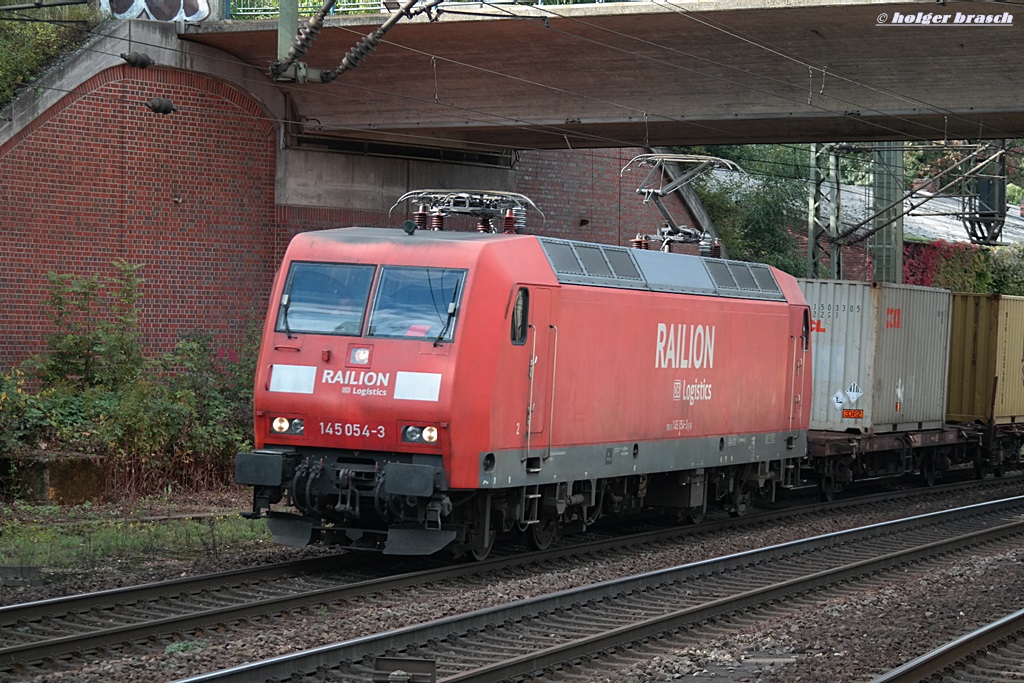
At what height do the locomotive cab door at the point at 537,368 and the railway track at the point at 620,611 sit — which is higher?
the locomotive cab door at the point at 537,368

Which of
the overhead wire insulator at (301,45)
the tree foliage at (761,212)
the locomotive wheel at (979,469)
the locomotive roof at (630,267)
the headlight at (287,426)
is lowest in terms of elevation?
the locomotive wheel at (979,469)

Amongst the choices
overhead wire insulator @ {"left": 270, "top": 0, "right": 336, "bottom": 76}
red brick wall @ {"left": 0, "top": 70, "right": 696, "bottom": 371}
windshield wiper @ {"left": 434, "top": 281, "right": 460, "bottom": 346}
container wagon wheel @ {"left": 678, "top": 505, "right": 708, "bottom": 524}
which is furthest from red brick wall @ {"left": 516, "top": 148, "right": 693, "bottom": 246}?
windshield wiper @ {"left": 434, "top": 281, "right": 460, "bottom": 346}

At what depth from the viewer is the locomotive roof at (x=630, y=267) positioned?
40.8 ft

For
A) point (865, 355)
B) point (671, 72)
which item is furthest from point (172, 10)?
point (865, 355)

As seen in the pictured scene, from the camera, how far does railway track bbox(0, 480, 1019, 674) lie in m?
8.98

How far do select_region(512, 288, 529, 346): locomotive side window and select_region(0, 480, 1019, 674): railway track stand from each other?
2.18m

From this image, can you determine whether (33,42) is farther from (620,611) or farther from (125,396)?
(620,611)

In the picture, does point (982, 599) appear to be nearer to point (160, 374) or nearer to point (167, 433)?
point (167, 433)

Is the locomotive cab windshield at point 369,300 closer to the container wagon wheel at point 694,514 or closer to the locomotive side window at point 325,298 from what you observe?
the locomotive side window at point 325,298

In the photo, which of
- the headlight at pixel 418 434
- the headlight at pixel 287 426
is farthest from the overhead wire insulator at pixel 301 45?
the headlight at pixel 418 434

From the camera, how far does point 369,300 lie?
1204 centimetres

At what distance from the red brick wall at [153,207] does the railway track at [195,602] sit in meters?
8.71

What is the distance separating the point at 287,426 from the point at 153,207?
950 centimetres

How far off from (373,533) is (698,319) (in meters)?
5.12
